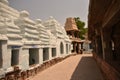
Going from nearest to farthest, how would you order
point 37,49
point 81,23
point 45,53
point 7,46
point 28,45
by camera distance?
1. point 7,46
2. point 28,45
3. point 37,49
4. point 45,53
5. point 81,23

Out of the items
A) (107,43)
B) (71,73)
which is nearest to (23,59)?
(71,73)

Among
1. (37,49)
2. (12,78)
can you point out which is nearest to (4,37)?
(12,78)

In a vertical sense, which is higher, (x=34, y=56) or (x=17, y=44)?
(x=17, y=44)

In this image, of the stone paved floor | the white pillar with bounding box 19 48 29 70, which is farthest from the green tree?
the white pillar with bounding box 19 48 29 70

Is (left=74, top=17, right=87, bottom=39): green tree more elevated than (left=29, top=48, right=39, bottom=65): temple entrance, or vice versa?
(left=74, top=17, right=87, bottom=39): green tree

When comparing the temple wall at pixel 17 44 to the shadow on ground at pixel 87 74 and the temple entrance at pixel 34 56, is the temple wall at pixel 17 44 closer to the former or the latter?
the temple entrance at pixel 34 56

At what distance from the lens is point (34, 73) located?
33.0 ft

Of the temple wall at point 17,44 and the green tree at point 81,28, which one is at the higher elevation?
the green tree at point 81,28

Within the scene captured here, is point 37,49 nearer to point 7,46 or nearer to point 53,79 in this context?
point 53,79

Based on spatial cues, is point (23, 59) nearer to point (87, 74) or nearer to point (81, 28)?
point (87, 74)

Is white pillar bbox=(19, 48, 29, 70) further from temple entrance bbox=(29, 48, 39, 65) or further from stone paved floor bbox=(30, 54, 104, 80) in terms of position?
temple entrance bbox=(29, 48, 39, 65)

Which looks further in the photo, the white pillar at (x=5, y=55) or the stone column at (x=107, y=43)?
the stone column at (x=107, y=43)

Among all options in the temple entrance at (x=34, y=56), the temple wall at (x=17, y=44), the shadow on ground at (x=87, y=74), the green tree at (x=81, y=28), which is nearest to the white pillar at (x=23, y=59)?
the temple wall at (x=17, y=44)

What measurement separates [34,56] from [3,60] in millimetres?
4886
